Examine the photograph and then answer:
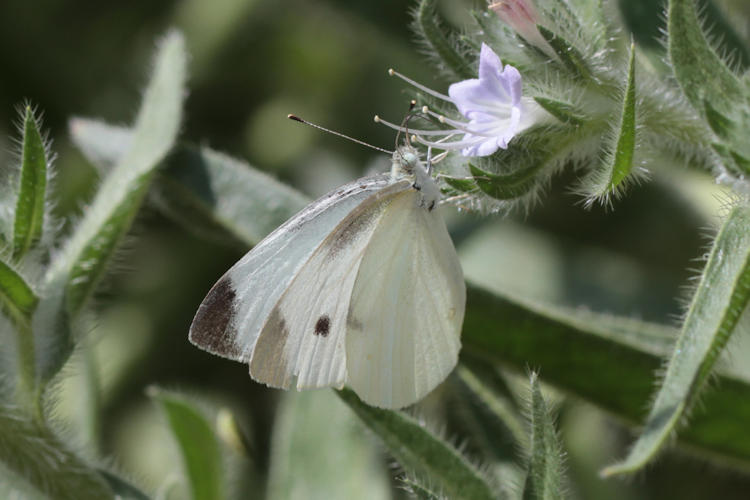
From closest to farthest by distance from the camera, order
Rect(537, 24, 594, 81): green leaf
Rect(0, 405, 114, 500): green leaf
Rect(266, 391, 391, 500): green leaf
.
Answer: Rect(537, 24, 594, 81): green leaf, Rect(0, 405, 114, 500): green leaf, Rect(266, 391, 391, 500): green leaf

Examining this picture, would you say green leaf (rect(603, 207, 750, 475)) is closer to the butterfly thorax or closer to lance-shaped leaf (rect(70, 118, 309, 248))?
the butterfly thorax

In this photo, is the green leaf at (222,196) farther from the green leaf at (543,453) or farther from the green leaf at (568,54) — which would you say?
the green leaf at (543,453)

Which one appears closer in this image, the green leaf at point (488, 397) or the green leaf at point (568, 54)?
the green leaf at point (568, 54)

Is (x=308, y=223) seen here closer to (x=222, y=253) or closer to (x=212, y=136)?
(x=222, y=253)

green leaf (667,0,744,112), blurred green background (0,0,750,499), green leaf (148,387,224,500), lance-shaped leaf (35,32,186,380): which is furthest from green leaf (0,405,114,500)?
green leaf (667,0,744,112)

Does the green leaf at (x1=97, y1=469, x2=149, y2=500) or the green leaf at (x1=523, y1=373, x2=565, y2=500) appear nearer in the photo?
the green leaf at (x1=523, y1=373, x2=565, y2=500)

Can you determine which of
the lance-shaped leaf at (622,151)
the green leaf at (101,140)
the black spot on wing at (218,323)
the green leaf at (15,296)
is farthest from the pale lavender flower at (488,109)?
the green leaf at (101,140)

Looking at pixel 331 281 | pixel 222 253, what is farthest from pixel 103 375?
pixel 331 281
